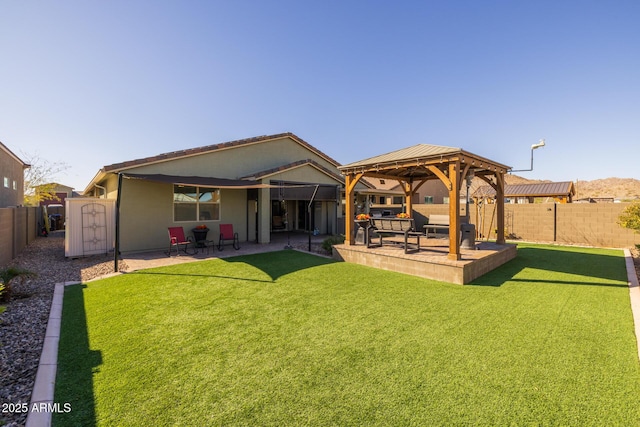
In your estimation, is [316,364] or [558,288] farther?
[558,288]

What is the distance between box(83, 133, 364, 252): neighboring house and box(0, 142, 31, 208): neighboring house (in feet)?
15.9

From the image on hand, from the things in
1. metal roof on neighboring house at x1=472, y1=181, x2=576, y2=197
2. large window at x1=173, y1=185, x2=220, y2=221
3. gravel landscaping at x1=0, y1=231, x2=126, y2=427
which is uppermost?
metal roof on neighboring house at x1=472, y1=181, x2=576, y2=197

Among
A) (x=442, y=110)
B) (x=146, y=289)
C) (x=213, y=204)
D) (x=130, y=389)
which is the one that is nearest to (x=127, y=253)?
(x=213, y=204)

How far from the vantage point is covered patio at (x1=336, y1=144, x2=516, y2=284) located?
7.11 m

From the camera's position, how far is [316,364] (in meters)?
3.30

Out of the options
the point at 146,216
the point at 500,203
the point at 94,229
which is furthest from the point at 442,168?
the point at 94,229

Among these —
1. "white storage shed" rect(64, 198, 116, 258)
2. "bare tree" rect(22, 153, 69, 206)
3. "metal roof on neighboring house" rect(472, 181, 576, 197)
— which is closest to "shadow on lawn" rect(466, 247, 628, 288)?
"white storage shed" rect(64, 198, 116, 258)

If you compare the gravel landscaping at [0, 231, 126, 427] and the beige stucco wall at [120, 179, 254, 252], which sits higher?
the beige stucco wall at [120, 179, 254, 252]

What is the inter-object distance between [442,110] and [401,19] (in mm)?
6094

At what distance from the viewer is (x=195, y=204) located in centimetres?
1239

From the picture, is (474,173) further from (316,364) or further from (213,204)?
(213,204)

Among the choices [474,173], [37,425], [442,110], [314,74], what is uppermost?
[314,74]

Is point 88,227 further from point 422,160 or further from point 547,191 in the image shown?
point 547,191

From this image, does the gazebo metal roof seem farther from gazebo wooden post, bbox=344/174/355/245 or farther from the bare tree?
the bare tree
